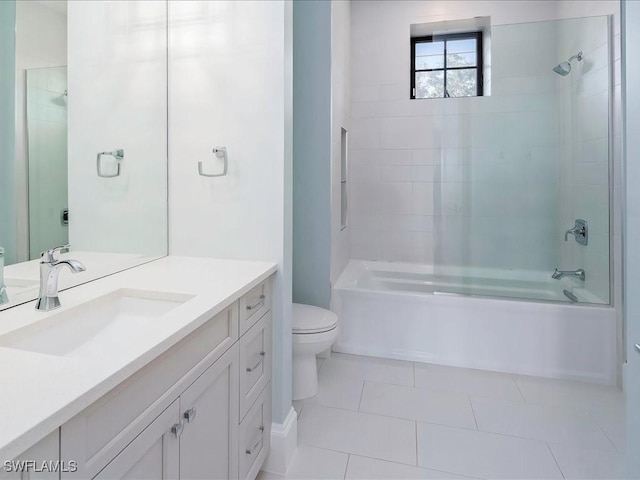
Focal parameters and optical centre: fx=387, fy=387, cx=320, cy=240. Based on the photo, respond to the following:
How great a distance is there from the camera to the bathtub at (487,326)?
2.35 meters

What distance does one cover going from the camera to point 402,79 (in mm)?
3436

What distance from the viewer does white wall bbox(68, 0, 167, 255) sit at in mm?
1354

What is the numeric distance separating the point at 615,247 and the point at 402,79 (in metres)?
2.12

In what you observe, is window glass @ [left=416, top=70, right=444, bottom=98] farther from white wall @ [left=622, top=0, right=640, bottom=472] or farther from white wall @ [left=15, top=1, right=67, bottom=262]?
white wall @ [left=15, top=1, right=67, bottom=262]

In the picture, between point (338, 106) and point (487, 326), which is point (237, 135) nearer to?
point (338, 106)

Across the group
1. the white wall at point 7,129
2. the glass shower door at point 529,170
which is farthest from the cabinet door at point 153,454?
the glass shower door at point 529,170

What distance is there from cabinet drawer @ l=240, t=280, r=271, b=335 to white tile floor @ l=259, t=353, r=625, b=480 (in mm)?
684

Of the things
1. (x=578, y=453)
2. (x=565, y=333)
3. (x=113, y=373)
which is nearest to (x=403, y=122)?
(x=565, y=333)

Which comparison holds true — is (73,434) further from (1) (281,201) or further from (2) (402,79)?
(2) (402,79)

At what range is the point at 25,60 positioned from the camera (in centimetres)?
114

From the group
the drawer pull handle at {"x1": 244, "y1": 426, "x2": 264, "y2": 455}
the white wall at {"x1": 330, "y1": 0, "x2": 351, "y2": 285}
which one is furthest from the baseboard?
the white wall at {"x1": 330, "y1": 0, "x2": 351, "y2": 285}

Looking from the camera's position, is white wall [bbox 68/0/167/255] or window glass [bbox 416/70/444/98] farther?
window glass [bbox 416/70/444/98]

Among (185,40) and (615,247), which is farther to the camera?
(615,247)

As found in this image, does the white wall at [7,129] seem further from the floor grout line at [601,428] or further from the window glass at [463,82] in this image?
the window glass at [463,82]
